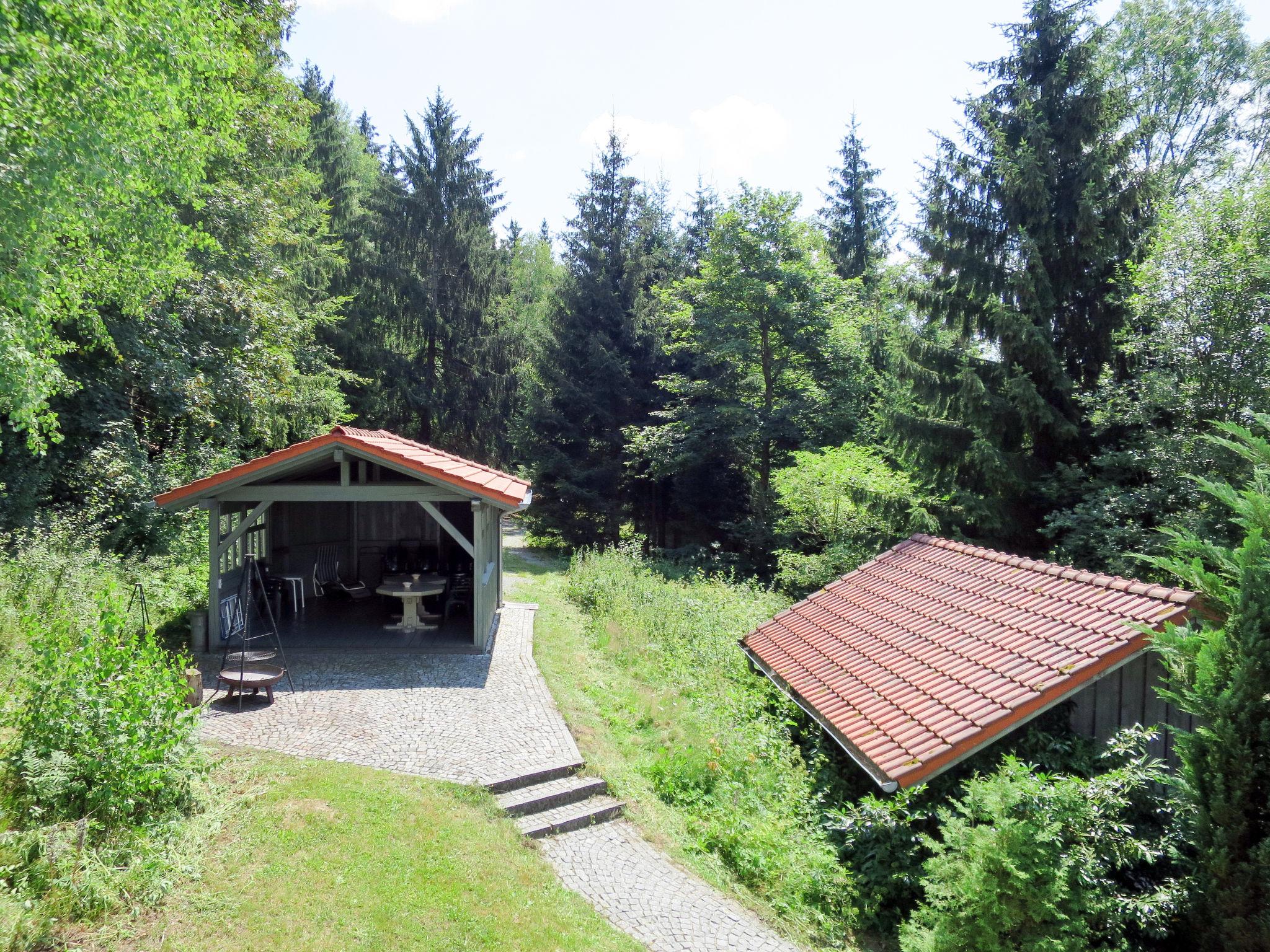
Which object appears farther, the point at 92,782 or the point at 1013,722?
the point at 1013,722

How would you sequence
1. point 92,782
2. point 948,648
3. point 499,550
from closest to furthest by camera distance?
point 92,782 < point 948,648 < point 499,550

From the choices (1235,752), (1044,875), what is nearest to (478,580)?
(1044,875)

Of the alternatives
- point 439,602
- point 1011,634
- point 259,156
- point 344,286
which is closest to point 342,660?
point 439,602

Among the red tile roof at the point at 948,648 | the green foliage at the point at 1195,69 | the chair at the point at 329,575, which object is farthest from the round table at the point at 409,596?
the green foliage at the point at 1195,69

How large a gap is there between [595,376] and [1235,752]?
19950 mm

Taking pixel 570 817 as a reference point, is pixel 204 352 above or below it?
above

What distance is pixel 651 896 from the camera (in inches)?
195

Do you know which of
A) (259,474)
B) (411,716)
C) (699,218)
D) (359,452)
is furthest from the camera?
(699,218)

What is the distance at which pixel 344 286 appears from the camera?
23.9m

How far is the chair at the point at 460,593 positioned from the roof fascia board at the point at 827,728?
5073 mm

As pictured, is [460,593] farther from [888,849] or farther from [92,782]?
[888,849]

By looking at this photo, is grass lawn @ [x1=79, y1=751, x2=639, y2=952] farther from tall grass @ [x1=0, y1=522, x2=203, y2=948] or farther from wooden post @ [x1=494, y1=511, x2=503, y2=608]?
wooden post @ [x1=494, y1=511, x2=503, y2=608]

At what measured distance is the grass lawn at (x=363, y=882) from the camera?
3.92 metres

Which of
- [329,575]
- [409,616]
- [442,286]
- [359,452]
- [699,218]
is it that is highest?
[699,218]
